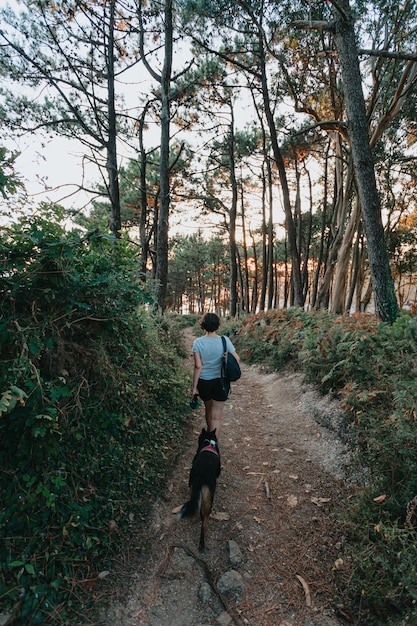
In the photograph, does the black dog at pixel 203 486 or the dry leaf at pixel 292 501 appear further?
the dry leaf at pixel 292 501

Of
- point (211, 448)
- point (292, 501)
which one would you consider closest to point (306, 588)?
point (292, 501)

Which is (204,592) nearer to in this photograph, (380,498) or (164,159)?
(380,498)

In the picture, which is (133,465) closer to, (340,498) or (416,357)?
(340,498)

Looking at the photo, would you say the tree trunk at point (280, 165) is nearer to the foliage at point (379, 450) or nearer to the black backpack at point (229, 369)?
the foliage at point (379, 450)

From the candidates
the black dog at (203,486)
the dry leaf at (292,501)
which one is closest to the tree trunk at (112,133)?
the black dog at (203,486)

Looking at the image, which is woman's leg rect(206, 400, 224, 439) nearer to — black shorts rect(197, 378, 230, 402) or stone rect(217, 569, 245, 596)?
black shorts rect(197, 378, 230, 402)

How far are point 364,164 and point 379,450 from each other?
5.98 meters

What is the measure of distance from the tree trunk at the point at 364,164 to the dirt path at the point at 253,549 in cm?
360

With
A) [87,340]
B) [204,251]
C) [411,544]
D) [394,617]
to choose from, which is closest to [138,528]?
[87,340]

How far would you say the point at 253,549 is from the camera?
2.87 m

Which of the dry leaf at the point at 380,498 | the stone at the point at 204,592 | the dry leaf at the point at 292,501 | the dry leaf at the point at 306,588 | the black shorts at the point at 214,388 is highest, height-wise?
the black shorts at the point at 214,388

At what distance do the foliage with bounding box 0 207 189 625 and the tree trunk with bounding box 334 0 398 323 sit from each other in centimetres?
544

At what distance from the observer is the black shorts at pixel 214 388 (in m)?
3.87

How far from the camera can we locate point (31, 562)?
6.84 ft
